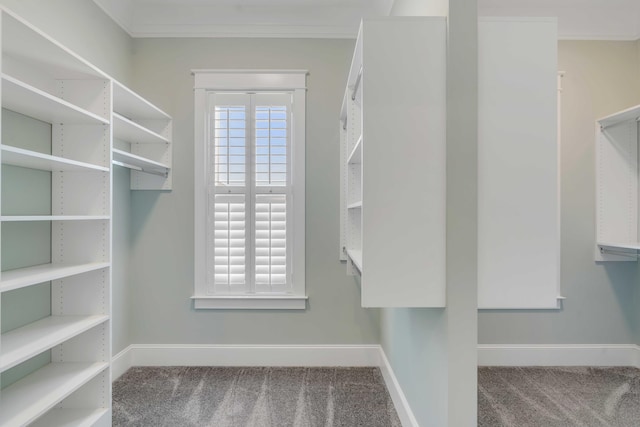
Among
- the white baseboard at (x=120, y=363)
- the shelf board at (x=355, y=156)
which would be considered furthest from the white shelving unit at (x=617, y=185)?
the white baseboard at (x=120, y=363)

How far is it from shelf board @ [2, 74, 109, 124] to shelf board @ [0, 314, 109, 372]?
3.44 feet

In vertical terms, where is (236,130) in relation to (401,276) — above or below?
above

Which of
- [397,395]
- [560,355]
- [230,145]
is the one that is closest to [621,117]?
[560,355]

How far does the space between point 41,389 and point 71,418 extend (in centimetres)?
28

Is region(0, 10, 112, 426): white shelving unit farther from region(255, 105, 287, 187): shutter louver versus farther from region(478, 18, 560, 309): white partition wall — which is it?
region(478, 18, 560, 309): white partition wall

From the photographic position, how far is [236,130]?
8.57 ft

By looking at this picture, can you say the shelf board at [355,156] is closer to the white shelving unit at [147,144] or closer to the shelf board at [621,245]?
the shelf board at [621,245]

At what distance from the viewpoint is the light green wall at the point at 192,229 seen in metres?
2.62

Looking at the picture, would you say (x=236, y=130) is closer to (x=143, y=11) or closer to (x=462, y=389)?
(x=143, y=11)

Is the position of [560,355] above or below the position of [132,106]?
below

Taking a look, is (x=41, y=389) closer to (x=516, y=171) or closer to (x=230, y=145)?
(x=230, y=145)

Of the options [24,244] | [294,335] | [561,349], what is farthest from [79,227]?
[561,349]

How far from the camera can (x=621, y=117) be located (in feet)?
4.00

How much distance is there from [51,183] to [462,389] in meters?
2.24
